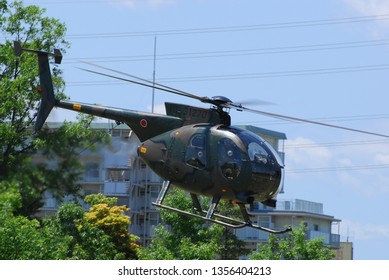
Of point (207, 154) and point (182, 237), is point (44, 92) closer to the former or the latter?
point (207, 154)

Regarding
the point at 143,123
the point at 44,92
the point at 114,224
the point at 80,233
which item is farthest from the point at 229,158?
the point at 114,224

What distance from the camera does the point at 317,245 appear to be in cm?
5644

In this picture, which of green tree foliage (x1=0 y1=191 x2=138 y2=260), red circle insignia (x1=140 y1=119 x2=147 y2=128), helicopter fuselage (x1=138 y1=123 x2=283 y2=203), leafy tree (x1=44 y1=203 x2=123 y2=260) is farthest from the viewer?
leafy tree (x1=44 y1=203 x2=123 y2=260)

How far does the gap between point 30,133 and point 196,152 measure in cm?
2988

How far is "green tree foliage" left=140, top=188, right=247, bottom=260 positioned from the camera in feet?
174

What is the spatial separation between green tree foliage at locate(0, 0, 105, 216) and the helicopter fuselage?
13.1 m

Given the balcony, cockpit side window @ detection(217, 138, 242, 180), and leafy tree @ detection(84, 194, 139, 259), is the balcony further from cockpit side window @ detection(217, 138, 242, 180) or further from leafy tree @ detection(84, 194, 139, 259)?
cockpit side window @ detection(217, 138, 242, 180)

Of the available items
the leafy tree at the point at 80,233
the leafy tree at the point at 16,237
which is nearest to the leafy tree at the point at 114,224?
the leafy tree at the point at 80,233

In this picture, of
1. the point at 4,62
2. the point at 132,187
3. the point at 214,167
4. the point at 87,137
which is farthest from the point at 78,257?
the point at 132,187

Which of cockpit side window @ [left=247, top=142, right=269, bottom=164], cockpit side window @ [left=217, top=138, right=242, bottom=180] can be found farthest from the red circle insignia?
cockpit side window @ [left=247, top=142, right=269, bottom=164]

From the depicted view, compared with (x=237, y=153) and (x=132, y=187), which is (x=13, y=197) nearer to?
(x=237, y=153)

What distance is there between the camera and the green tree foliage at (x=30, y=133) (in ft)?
147

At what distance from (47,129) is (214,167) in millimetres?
29649
